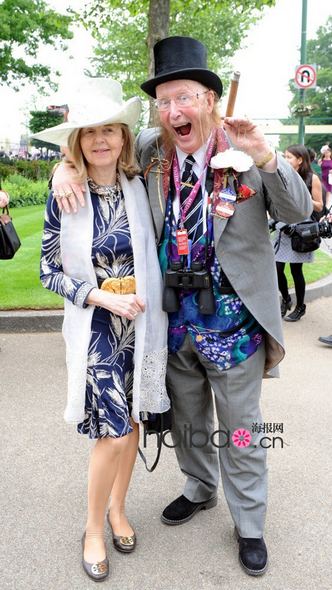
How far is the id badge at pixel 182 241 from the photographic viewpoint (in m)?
2.38

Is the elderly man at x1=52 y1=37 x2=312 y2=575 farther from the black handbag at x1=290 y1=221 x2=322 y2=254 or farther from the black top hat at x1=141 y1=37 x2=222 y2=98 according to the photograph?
the black handbag at x1=290 y1=221 x2=322 y2=254

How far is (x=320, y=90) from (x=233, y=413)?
67.5m

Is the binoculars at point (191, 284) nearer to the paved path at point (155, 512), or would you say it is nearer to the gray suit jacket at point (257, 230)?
the gray suit jacket at point (257, 230)

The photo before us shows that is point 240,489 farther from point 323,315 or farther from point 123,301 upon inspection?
point 323,315

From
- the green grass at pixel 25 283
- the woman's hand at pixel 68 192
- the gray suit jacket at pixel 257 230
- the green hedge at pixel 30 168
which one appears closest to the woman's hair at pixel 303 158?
the green grass at pixel 25 283

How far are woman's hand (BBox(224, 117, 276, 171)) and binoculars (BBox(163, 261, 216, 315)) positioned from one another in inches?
19.3

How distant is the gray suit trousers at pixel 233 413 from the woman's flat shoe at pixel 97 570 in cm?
60

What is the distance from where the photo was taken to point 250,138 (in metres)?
2.16

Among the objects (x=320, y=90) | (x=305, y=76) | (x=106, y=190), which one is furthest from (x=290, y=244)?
(x=320, y=90)

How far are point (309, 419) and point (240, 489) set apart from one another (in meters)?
1.52

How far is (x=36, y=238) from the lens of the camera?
35.7 feet

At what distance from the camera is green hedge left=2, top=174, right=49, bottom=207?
18.8 meters

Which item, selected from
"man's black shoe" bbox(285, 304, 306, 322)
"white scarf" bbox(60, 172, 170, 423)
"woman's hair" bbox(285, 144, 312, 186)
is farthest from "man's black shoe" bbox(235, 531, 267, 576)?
"woman's hair" bbox(285, 144, 312, 186)

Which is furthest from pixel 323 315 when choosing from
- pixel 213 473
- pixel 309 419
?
pixel 213 473
